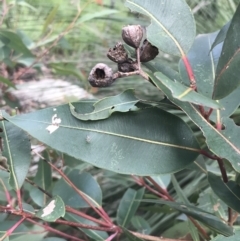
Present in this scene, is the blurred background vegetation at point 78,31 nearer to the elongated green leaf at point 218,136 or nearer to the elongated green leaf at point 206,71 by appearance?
the elongated green leaf at point 206,71

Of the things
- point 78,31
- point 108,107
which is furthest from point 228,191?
point 78,31

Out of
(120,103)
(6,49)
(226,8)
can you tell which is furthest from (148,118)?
(226,8)

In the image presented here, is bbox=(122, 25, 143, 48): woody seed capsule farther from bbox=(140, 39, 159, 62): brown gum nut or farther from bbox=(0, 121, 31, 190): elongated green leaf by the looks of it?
bbox=(0, 121, 31, 190): elongated green leaf

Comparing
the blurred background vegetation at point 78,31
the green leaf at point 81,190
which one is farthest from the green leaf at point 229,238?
the blurred background vegetation at point 78,31

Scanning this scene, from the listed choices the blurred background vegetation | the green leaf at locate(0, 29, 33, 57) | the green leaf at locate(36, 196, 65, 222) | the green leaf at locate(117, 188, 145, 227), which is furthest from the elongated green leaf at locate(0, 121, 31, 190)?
the blurred background vegetation

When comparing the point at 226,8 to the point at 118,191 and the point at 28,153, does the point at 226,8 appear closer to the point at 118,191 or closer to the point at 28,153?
the point at 118,191

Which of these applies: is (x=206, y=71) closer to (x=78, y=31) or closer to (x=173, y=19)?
(x=173, y=19)
